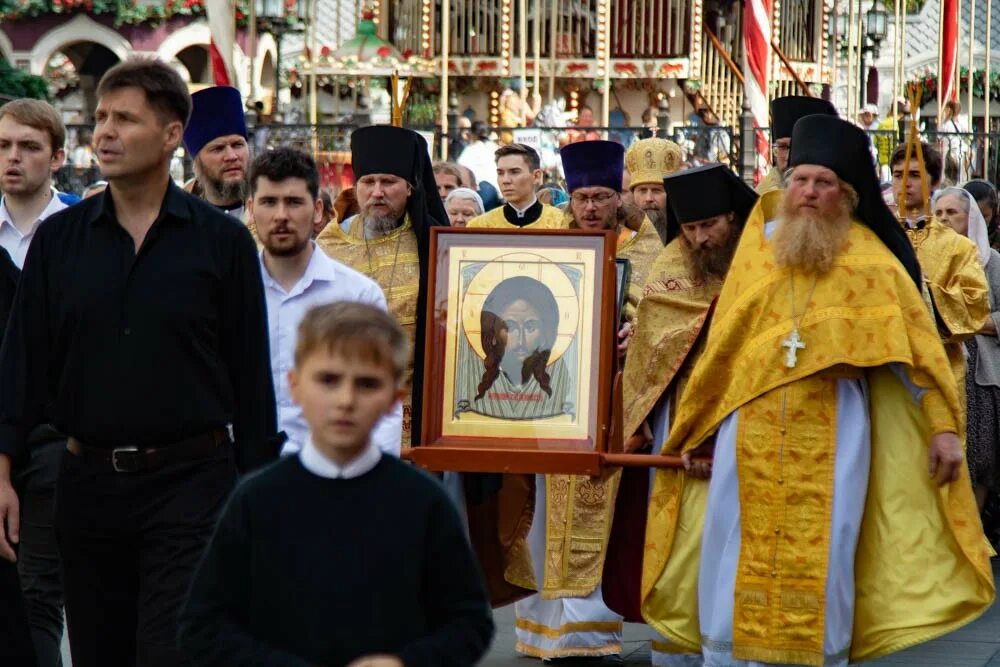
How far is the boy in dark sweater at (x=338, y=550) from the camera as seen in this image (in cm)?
347

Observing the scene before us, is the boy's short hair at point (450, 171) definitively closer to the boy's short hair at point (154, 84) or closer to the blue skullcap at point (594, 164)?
the blue skullcap at point (594, 164)

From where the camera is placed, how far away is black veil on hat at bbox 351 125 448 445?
753 centimetres

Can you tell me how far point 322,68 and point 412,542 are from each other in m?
24.5

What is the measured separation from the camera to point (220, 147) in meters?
7.55

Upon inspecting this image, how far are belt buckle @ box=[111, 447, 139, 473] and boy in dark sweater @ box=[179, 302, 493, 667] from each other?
122 cm

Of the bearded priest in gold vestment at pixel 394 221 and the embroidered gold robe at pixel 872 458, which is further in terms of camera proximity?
the bearded priest in gold vestment at pixel 394 221

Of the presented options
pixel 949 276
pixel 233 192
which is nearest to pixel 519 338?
pixel 233 192

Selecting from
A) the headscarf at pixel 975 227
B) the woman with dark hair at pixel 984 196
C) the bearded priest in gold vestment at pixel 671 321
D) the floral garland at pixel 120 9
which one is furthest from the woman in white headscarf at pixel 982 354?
the floral garland at pixel 120 9

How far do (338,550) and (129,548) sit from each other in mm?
1440

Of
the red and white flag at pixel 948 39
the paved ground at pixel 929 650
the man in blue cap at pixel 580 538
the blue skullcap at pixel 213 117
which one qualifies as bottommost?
the paved ground at pixel 929 650

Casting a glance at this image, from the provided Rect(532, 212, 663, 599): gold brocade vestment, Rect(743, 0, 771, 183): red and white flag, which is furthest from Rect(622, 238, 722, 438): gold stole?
Rect(743, 0, 771, 183): red and white flag

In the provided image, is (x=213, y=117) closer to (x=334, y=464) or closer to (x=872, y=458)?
(x=872, y=458)

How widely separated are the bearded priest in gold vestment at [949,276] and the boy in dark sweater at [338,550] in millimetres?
5245

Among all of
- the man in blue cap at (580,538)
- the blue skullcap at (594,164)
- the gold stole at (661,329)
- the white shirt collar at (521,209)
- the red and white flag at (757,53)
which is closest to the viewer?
the gold stole at (661,329)
